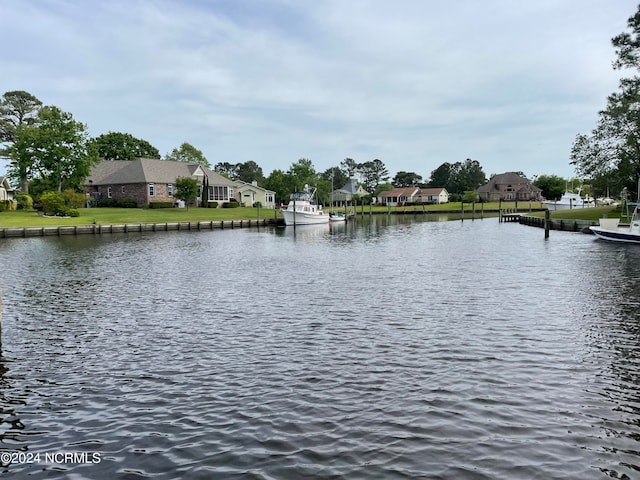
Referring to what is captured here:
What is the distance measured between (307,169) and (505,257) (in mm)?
94822

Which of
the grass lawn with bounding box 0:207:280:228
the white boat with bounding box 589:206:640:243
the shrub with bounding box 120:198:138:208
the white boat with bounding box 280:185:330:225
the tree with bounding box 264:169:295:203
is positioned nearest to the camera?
the white boat with bounding box 589:206:640:243

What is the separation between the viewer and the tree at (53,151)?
77.9 m

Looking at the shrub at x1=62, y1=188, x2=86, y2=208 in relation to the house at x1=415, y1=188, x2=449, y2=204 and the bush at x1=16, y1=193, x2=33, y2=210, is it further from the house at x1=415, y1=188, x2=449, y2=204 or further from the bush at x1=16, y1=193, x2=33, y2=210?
the house at x1=415, y1=188, x2=449, y2=204

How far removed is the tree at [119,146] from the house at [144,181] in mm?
15175

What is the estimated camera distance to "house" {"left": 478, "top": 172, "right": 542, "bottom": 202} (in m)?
154

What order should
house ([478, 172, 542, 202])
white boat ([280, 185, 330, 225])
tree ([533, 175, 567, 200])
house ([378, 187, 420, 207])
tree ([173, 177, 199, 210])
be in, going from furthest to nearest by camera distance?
house ([378, 187, 420, 207]) → tree ([533, 175, 567, 200]) → house ([478, 172, 542, 202]) → tree ([173, 177, 199, 210]) → white boat ([280, 185, 330, 225])

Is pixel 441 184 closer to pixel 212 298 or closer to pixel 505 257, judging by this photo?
pixel 505 257

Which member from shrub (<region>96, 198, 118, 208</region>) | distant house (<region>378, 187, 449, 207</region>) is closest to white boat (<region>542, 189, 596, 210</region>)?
distant house (<region>378, 187, 449, 207</region>)

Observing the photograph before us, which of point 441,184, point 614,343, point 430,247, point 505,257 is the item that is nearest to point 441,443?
point 614,343

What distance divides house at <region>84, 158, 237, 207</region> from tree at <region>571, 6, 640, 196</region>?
212 feet

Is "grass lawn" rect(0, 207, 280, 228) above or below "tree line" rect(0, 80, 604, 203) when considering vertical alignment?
below

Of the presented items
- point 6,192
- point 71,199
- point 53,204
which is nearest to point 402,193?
point 71,199

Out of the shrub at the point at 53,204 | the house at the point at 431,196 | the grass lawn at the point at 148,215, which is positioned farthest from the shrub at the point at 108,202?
the house at the point at 431,196

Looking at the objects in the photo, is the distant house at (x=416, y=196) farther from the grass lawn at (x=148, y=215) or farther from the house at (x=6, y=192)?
the house at (x=6, y=192)
